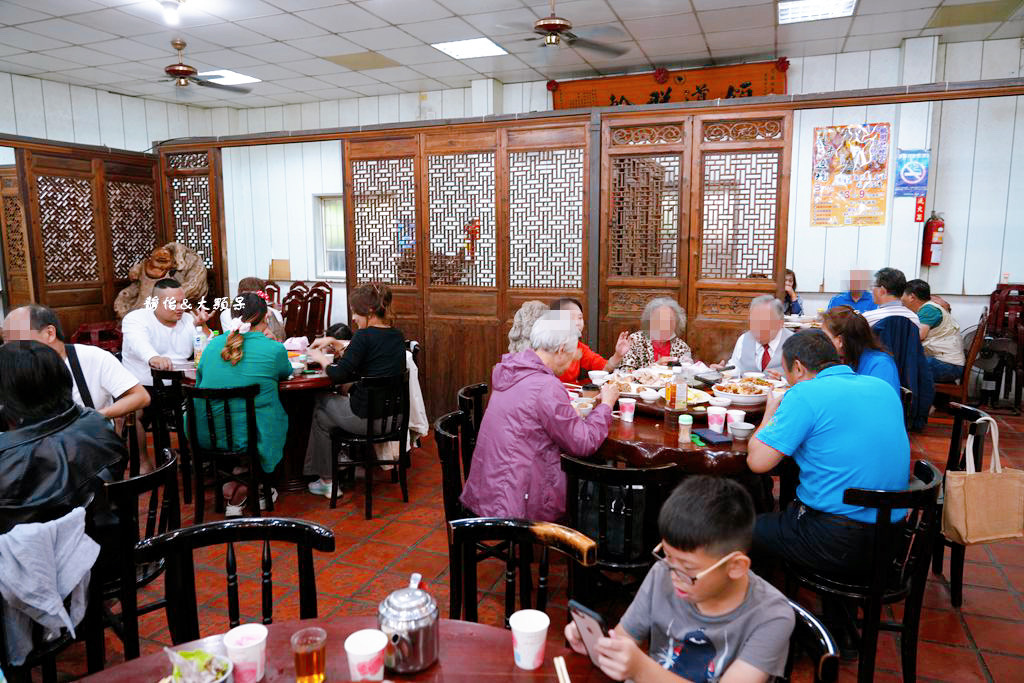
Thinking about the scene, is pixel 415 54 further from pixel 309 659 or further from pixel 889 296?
pixel 309 659

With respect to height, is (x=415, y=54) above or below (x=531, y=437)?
above

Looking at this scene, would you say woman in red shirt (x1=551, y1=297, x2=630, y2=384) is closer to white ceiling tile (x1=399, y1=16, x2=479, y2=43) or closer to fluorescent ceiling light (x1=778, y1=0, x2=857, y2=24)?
white ceiling tile (x1=399, y1=16, x2=479, y2=43)

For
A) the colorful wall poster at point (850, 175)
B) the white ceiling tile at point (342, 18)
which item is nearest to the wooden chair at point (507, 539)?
the white ceiling tile at point (342, 18)

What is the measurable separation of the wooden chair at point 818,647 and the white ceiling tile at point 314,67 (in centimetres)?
807

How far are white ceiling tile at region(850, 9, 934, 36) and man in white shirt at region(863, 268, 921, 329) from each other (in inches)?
116

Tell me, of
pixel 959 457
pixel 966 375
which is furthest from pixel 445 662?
pixel 966 375

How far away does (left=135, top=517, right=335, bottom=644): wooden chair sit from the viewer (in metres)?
1.74

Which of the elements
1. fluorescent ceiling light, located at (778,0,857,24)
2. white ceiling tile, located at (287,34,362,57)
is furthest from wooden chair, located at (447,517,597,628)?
white ceiling tile, located at (287,34,362,57)

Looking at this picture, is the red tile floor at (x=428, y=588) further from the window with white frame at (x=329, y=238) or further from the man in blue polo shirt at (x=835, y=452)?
the window with white frame at (x=329, y=238)

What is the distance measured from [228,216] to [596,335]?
299 inches

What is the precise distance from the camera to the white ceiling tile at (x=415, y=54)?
7.49m

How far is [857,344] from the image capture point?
3051mm

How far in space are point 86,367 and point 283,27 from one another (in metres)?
4.81

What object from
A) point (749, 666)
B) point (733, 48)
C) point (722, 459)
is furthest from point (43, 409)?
point (733, 48)
